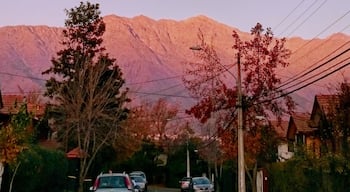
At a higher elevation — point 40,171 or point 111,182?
point 40,171

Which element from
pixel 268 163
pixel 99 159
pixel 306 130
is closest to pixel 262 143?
pixel 268 163

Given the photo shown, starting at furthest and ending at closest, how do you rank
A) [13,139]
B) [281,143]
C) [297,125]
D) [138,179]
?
[138,179], [297,125], [281,143], [13,139]

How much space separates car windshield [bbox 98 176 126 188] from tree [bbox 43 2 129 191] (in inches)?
840

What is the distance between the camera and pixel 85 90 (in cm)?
5262

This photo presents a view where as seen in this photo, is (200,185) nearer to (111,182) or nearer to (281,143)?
(281,143)

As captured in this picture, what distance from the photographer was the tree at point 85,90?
50375 millimetres

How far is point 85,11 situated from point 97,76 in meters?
11.4

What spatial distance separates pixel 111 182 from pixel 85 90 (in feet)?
96.8

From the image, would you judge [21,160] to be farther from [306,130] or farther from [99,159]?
[99,159]

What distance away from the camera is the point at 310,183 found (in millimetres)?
25344

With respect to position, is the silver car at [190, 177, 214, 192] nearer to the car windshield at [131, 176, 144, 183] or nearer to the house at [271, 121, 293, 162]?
the car windshield at [131, 176, 144, 183]

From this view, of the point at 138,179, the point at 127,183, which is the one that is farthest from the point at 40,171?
the point at 138,179

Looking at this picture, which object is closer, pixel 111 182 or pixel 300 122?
pixel 111 182

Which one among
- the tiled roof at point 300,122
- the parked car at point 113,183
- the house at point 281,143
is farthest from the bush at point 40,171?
the tiled roof at point 300,122
